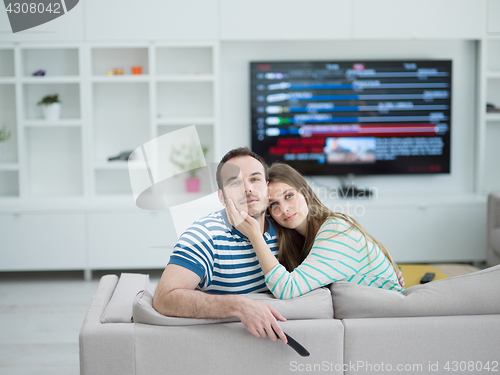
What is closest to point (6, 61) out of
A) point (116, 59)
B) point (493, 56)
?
point (116, 59)

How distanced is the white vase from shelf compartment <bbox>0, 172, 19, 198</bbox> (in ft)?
2.00

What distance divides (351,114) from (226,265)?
2.72 meters

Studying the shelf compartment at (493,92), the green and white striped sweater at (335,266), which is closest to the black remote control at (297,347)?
the green and white striped sweater at (335,266)

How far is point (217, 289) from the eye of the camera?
4.70 ft

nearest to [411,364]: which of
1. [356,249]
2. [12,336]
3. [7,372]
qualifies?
[356,249]

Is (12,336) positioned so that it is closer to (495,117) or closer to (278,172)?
(278,172)

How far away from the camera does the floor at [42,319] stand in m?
2.18

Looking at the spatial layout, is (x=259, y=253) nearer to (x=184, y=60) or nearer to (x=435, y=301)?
(x=435, y=301)

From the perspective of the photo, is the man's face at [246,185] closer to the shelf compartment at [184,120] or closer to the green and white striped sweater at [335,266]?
the green and white striped sweater at [335,266]

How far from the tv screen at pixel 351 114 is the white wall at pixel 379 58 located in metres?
0.16

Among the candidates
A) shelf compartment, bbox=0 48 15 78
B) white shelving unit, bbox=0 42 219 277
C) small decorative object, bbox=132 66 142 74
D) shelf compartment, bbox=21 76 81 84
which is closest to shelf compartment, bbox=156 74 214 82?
white shelving unit, bbox=0 42 219 277

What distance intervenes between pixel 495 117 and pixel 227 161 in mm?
3014

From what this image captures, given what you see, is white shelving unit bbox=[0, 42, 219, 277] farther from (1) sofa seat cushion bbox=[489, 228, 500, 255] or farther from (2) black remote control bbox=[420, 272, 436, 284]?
(1) sofa seat cushion bbox=[489, 228, 500, 255]

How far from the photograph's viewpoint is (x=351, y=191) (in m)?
3.83
